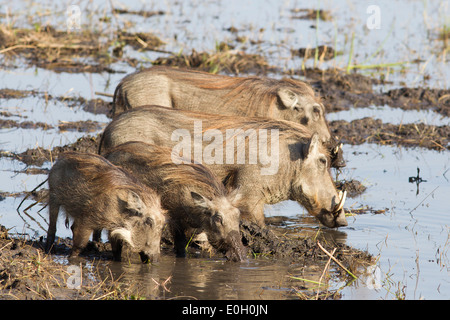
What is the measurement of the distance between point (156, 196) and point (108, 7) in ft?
30.5

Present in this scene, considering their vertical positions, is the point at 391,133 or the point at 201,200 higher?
the point at 201,200

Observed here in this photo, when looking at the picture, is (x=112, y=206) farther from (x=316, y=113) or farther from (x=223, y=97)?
(x=316, y=113)

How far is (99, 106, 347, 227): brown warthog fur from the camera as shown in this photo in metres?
5.54

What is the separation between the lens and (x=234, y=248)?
4.94m

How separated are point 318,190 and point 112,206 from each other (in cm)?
163

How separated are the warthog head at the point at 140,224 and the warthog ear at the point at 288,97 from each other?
195 cm

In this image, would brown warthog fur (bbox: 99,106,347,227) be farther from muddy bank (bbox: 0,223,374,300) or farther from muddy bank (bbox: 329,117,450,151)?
muddy bank (bbox: 329,117,450,151)

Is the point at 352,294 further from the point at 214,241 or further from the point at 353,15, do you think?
the point at 353,15

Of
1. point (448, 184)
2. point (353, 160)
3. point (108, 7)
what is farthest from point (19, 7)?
point (448, 184)

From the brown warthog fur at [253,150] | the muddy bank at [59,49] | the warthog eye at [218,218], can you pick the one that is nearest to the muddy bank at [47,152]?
the brown warthog fur at [253,150]

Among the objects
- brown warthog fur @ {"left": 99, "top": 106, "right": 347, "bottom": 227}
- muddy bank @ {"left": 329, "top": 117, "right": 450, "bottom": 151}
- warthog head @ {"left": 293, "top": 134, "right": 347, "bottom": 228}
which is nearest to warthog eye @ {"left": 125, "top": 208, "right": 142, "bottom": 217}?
brown warthog fur @ {"left": 99, "top": 106, "right": 347, "bottom": 227}

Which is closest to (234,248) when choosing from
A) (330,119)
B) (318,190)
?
(318,190)

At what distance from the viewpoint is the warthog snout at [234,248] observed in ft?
16.1

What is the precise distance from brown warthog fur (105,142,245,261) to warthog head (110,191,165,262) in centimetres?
23
